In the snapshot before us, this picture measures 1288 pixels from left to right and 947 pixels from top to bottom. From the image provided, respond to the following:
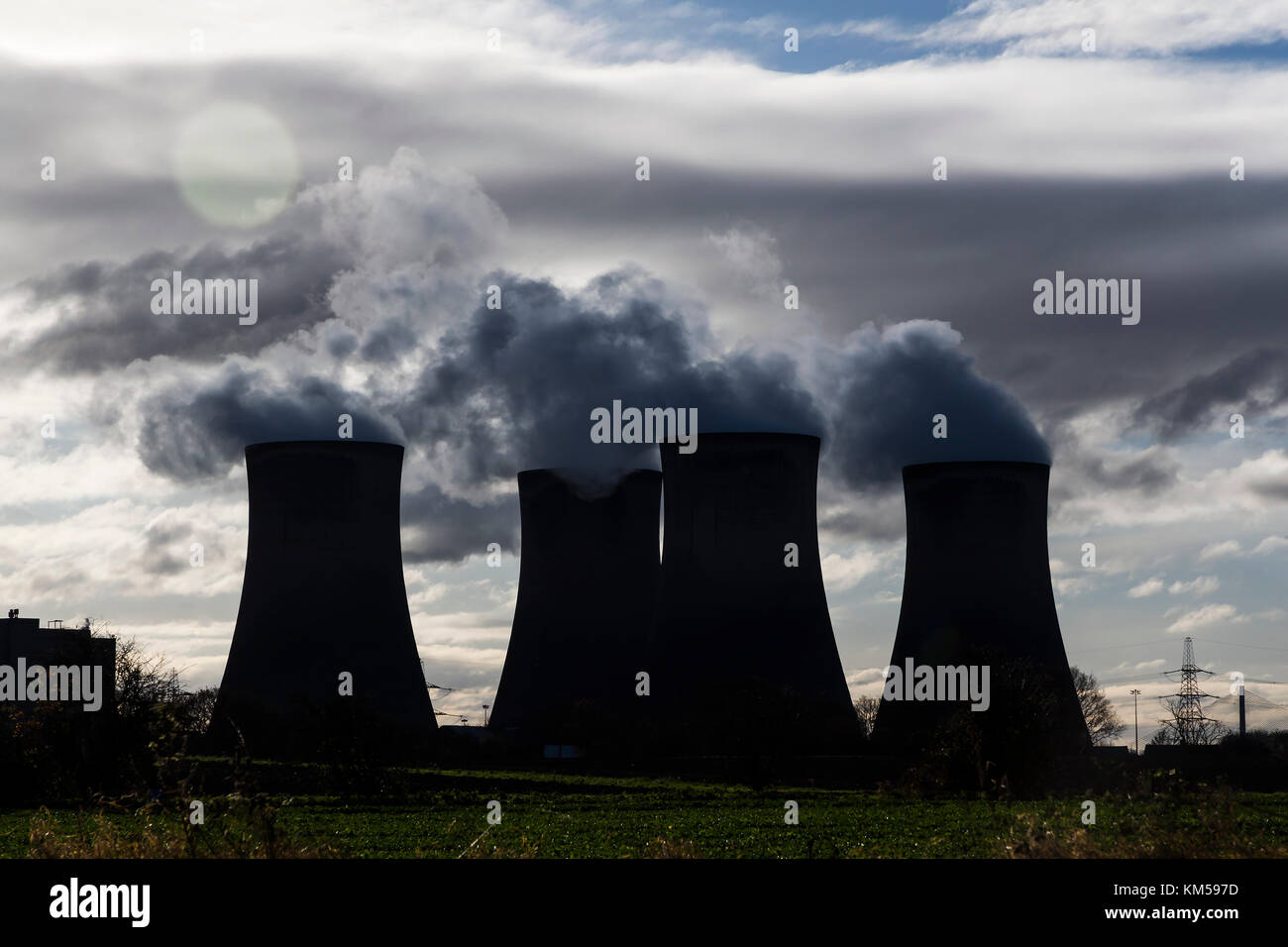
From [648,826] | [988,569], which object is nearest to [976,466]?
[988,569]

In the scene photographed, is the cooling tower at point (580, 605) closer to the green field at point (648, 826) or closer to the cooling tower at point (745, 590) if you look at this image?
the cooling tower at point (745, 590)

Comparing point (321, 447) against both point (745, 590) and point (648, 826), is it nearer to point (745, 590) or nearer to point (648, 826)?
point (745, 590)

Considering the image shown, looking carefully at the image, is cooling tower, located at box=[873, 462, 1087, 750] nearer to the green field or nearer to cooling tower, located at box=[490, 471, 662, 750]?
the green field

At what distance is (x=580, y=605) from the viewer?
3622 centimetres

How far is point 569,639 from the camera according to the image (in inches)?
1439

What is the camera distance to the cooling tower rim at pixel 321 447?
3122 centimetres

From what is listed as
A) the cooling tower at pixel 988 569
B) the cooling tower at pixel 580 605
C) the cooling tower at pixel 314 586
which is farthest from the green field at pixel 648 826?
the cooling tower at pixel 580 605

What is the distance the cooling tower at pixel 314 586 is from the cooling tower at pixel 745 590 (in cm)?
591

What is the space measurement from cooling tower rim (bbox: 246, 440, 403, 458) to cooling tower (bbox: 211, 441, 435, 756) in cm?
2

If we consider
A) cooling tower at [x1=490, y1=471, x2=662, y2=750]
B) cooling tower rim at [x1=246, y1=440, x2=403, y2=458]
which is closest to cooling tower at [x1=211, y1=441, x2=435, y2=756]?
cooling tower rim at [x1=246, y1=440, x2=403, y2=458]

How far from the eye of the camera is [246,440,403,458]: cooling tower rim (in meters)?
31.2
